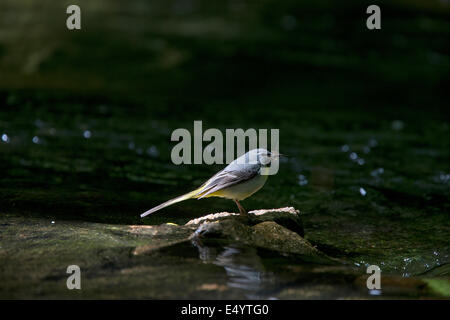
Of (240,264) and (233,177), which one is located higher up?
(233,177)

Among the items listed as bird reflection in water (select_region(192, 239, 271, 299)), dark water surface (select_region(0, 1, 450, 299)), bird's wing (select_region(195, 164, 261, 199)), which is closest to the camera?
bird reflection in water (select_region(192, 239, 271, 299))

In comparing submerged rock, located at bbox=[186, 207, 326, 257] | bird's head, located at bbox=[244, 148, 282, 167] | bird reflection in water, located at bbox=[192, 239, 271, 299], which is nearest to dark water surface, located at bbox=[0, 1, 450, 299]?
bird reflection in water, located at bbox=[192, 239, 271, 299]

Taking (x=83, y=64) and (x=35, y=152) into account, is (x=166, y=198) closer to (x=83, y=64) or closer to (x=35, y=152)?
(x=35, y=152)

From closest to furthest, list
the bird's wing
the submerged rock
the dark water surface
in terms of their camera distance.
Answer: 1. the dark water surface
2. the submerged rock
3. the bird's wing

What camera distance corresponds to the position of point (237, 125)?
11.3 metres

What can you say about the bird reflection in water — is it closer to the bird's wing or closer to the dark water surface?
the dark water surface

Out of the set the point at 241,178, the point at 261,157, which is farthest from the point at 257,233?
the point at 261,157

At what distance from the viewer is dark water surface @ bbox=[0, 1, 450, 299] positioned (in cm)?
448

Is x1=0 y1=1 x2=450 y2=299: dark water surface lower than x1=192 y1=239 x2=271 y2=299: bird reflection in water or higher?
higher

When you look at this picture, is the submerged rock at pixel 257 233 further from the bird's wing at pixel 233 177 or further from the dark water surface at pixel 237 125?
the bird's wing at pixel 233 177

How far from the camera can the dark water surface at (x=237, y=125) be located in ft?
14.7

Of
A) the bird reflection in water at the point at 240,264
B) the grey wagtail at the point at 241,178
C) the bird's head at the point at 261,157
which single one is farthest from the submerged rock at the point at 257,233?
the bird's head at the point at 261,157

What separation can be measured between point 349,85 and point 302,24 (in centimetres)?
382

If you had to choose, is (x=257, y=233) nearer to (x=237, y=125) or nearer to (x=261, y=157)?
(x=261, y=157)
